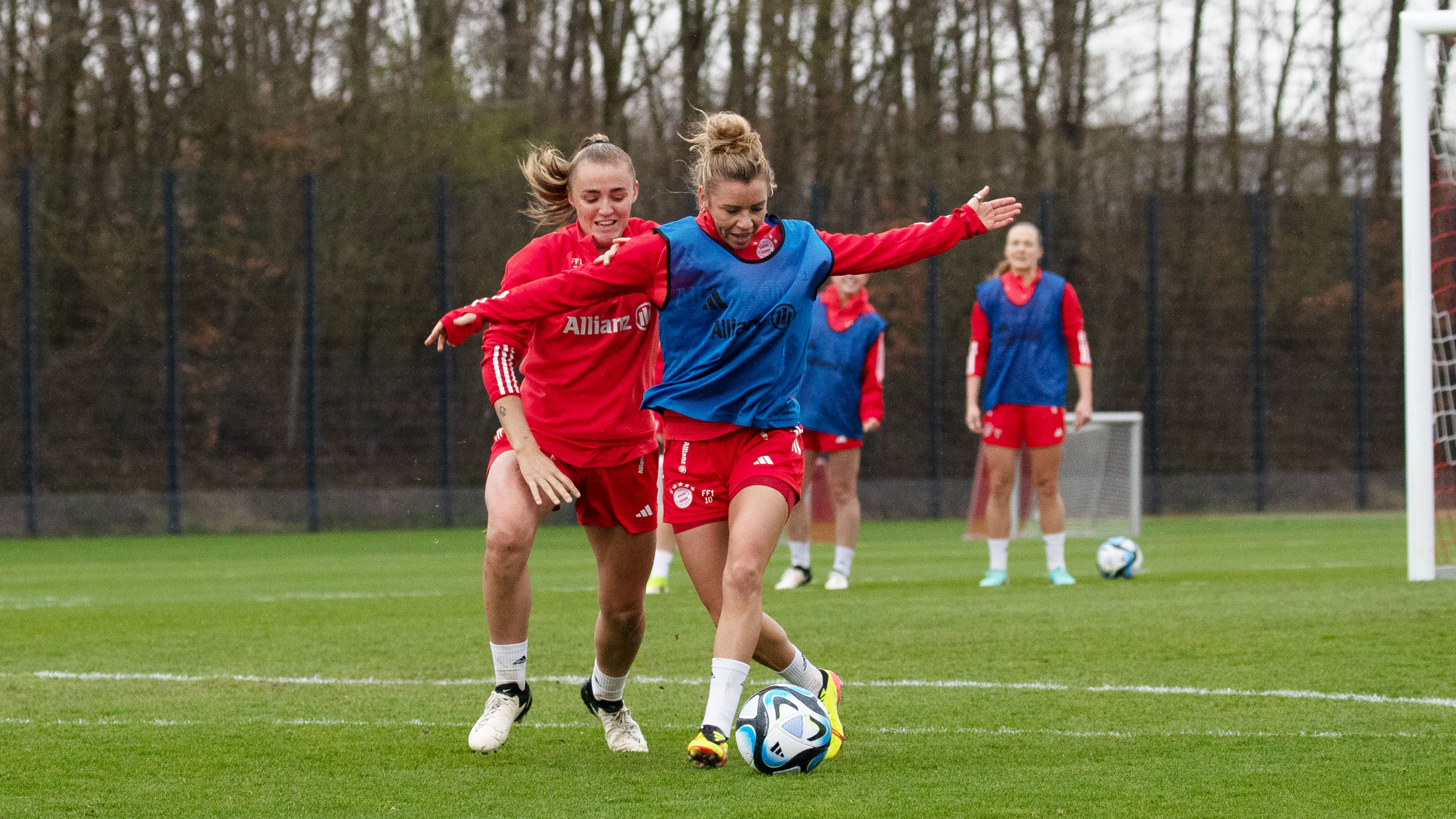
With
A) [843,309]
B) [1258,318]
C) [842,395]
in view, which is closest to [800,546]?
[842,395]

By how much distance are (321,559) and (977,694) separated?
31.4ft

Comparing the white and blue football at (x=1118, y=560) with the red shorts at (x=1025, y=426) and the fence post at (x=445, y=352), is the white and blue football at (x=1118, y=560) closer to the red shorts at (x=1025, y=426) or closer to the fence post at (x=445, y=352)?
the red shorts at (x=1025, y=426)

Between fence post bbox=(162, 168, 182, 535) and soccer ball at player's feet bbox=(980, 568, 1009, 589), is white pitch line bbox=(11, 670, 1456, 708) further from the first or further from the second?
fence post bbox=(162, 168, 182, 535)

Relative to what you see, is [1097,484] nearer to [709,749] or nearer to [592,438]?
[592,438]

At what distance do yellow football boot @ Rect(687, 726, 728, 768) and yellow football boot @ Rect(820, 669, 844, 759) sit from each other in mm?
280

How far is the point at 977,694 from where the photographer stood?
18.3 ft

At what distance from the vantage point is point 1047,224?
2067cm

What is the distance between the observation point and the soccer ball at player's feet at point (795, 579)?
10039 mm

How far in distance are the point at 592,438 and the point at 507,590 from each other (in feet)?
1.62

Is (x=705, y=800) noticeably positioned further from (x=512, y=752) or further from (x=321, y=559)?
(x=321, y=559)

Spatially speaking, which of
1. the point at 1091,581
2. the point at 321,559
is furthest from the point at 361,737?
the point at 321,559

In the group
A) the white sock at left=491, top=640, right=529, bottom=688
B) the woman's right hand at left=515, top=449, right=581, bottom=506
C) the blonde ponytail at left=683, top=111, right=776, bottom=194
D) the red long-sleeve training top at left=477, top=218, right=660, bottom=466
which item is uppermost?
the blonde ponytail at left=683, top=111, right=776, bottom=194

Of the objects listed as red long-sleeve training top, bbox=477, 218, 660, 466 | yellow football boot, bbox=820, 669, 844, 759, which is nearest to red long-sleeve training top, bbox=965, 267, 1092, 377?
yellow football boot, bbox=820, 669, 844, 759

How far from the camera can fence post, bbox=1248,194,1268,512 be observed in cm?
2098
